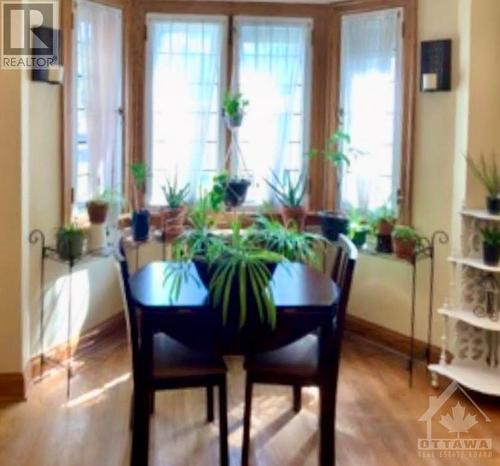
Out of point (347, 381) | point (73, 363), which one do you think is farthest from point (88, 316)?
point (347, 381)

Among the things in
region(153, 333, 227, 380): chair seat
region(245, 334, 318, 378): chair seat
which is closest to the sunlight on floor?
region(153, 333, 227, 380): chair seat

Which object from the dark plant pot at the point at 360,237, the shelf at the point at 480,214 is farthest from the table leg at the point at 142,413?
the dark plant pot at the point at 360,237

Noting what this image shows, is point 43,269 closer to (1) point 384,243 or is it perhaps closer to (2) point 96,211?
(2) point 96,211

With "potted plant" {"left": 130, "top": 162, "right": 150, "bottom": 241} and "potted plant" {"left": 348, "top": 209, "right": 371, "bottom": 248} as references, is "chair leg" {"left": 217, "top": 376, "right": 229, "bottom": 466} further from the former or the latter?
"potted plant" {"left": 348, "top": 209, "right": 371, "bottom": 248}

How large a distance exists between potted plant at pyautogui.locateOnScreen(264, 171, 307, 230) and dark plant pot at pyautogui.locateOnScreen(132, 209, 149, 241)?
0.90 m

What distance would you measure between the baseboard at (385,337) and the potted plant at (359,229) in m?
0.57

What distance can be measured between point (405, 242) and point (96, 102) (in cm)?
209

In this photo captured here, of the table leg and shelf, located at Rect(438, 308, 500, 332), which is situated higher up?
shelf, located at Rect(438, 308, 500, 332)

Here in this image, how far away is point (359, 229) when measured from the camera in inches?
183

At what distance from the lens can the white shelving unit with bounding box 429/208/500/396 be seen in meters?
3.83

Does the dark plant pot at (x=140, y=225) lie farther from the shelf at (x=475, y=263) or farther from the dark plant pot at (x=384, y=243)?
the shelf at (x=475, y=263)

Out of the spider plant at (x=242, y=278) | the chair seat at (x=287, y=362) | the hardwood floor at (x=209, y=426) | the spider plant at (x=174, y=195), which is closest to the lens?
the spider plant at (x=242, y=278)

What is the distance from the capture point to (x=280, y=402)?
378 centimetres

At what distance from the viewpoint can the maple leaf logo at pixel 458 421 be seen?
3.47 m
